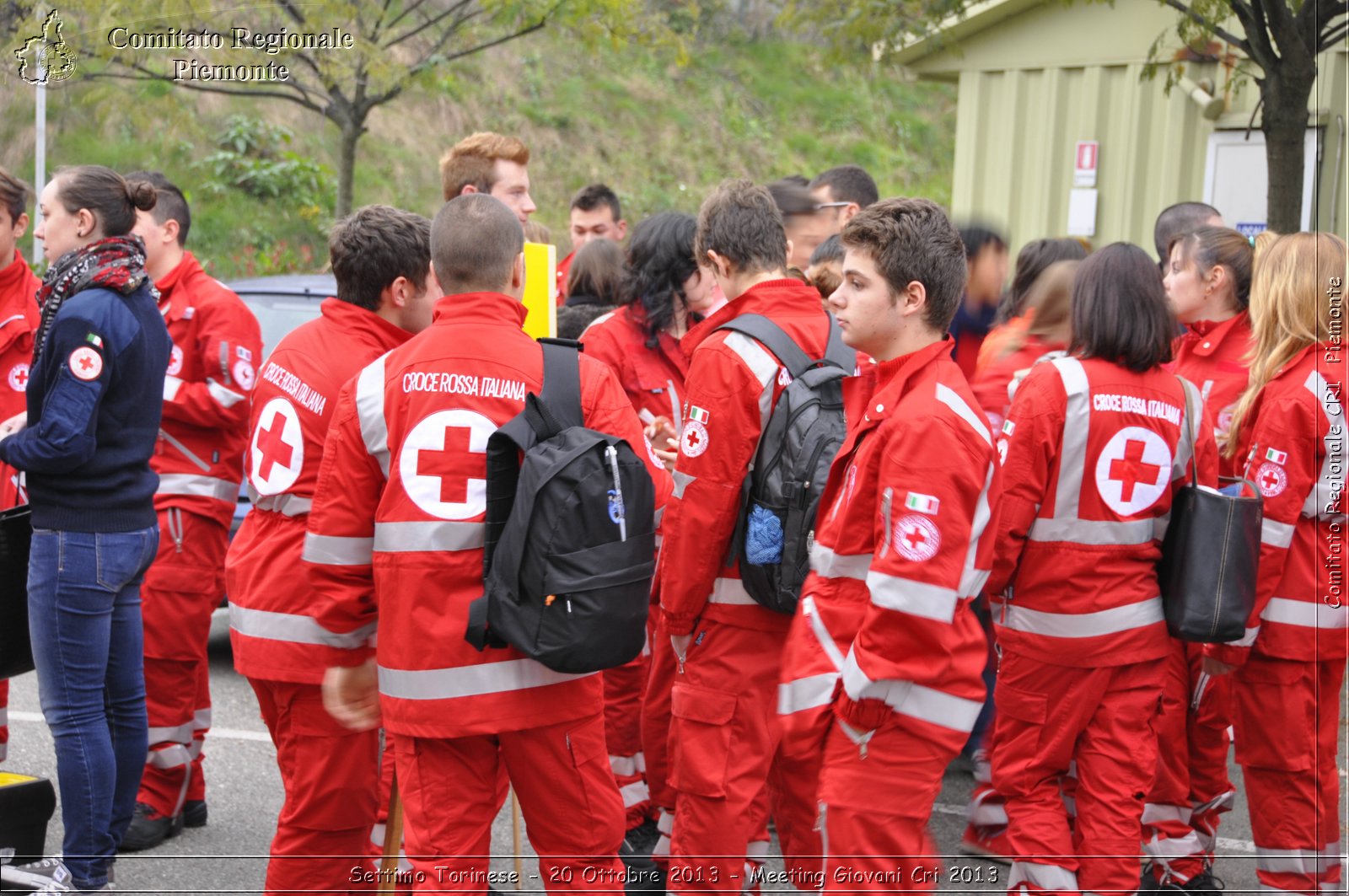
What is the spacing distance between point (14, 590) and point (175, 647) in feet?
2.24

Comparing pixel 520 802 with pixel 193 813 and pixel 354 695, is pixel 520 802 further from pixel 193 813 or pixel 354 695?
pixel 193 813

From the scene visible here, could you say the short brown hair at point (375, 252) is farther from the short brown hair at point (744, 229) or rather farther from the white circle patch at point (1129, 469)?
the white circle patch at point (1129, 469)

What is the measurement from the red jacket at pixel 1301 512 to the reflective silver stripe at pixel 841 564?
178cm

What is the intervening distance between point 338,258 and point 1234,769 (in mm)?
4864

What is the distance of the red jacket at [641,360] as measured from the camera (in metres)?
5.25

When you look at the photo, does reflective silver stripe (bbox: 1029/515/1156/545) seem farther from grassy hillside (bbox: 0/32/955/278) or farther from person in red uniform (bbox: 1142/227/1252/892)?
grassy hillside (bbox: 0/32/955/278)

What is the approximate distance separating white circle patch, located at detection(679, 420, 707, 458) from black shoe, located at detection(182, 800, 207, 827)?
8.39 ft

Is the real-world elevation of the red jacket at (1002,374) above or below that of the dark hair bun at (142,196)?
below

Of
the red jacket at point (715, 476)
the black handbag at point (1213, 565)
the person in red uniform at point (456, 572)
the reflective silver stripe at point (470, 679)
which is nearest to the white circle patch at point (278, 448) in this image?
the person in red uniform at point (456, 572)

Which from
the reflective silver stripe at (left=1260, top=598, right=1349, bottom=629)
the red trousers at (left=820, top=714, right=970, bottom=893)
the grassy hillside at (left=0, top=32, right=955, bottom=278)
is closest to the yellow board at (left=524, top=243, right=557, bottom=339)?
the red trousers at (left=820, top=714, right=970, bottom=893)

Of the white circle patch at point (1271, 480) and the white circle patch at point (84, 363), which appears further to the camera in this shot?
the white circle patch at point (1271, 480)

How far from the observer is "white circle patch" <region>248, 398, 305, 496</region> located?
3.98m

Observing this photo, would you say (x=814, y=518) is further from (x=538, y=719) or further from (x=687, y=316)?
(x=687, y=316)

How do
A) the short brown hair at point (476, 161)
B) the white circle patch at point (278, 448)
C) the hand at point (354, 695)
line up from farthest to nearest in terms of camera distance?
the short brown hair at point (476, 161), the white circle patch at point (278, 448), the hand at point (354, 695)
